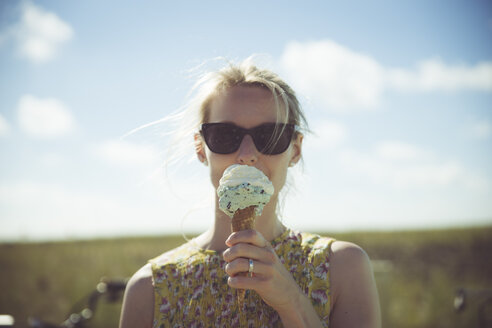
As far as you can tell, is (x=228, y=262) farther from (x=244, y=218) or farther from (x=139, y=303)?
(x=139, y=303)

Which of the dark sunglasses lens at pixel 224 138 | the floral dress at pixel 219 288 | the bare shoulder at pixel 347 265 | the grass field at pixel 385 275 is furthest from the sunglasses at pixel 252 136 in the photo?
the grass field at pixel 385 275

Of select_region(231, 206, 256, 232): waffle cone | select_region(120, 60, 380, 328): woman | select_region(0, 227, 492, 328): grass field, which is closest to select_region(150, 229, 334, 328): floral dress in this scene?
select_region(120, 60, 380, 328): woman

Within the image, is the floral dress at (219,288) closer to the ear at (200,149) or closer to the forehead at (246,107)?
the ear at (200,149)

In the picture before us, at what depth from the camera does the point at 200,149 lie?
2.42m

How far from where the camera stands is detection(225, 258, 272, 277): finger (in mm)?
1514

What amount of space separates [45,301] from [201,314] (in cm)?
1136

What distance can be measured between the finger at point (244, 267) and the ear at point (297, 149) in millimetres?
973

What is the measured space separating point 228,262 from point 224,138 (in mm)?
725

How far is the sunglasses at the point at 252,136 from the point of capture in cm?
205

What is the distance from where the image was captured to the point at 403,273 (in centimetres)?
1570

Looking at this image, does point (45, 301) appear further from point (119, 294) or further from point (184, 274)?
point (184, 274)

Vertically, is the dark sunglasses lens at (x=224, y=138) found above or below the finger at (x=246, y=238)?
above

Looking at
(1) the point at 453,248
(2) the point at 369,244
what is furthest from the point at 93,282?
(1) the point at 453,248

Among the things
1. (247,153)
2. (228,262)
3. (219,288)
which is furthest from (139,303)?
(247,153)
